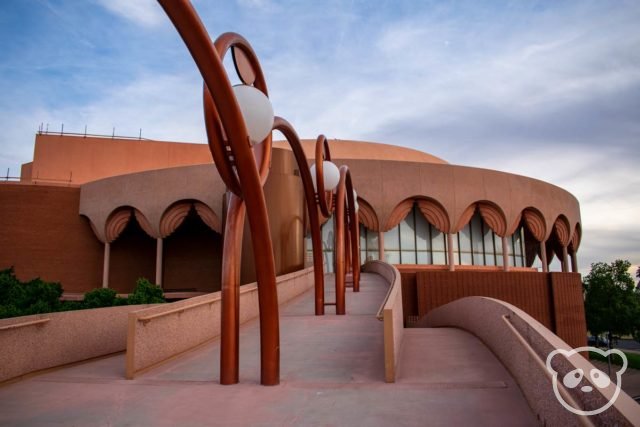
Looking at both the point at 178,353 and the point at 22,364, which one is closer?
the point at 22,364

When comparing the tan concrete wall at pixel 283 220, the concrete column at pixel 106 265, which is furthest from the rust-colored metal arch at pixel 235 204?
the concrete column at pixel 106 265

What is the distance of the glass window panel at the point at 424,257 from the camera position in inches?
1265

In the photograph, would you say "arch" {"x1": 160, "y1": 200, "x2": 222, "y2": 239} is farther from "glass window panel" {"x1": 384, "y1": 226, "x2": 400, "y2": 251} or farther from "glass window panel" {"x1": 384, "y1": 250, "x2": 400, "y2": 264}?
"glass window panel" {"x1": 384, "y1": 250, "x2": 400, "y2": 264}

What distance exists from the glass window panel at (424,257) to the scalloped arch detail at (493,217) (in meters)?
3.95

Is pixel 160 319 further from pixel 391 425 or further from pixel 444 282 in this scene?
pixel 444 282

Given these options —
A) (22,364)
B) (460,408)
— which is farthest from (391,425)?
(22,364)

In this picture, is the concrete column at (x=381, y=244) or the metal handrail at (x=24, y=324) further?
the concrete column at (x=381, y=244)

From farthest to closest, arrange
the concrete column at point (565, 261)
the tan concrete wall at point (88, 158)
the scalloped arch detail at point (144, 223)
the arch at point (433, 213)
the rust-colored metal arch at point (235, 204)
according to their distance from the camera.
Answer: the tan concrete wall at point (88, 158), the concrete column at point (565, 261), the arch at point (433, 213), the scalloped arch detail at point (144, 223), the rust-colored metal arch at point (235, 204)

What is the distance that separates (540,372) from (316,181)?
27.8 ft

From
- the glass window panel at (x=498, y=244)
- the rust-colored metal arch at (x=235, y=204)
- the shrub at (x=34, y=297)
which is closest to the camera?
the rust-colored metal arch at (x=235, y=204)

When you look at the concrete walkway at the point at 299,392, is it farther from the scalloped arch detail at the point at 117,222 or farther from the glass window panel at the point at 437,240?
the glass window panel at the point at 437,240

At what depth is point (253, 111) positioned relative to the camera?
6602 mm

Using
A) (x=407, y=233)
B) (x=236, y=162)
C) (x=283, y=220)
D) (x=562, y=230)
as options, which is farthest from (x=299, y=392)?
(x=562, y=230)

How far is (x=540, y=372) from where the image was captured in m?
4.91
